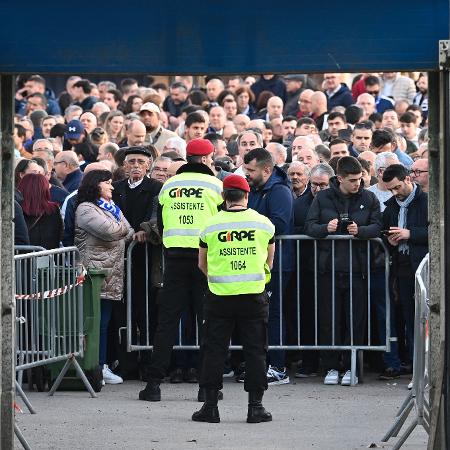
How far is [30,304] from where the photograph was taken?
1189cm

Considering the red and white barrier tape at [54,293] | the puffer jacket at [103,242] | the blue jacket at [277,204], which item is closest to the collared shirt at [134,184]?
the puffer jacket at [103,242]

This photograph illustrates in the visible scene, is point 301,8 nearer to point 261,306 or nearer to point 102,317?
point 261,306

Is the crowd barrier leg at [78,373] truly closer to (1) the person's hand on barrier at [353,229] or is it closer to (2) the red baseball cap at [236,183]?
(2) the red baseball cap at [236,183]

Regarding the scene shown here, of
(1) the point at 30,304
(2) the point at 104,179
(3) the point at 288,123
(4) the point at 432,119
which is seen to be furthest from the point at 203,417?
(3) the point at 288,123

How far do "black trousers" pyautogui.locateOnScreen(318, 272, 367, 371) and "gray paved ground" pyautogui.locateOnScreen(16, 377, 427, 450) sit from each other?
449 millimetres

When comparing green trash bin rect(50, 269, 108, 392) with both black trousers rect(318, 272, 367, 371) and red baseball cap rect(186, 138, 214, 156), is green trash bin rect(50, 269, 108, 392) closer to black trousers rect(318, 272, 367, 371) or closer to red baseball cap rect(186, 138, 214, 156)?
red baseball cap rect(186, 138, 214, 156)

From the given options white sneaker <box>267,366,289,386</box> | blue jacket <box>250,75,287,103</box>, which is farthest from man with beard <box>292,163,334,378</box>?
blue jacket <box>250,75,287,103</box>

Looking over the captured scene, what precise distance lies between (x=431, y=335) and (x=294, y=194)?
531cm

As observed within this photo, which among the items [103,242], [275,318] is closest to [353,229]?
[275,318]

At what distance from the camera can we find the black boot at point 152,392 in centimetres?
1203

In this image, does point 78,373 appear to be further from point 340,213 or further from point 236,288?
point 340,213

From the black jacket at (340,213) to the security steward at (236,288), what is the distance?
2089 mm

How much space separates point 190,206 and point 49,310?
1488 millimetres

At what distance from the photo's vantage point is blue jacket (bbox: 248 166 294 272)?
1299 centimetres
